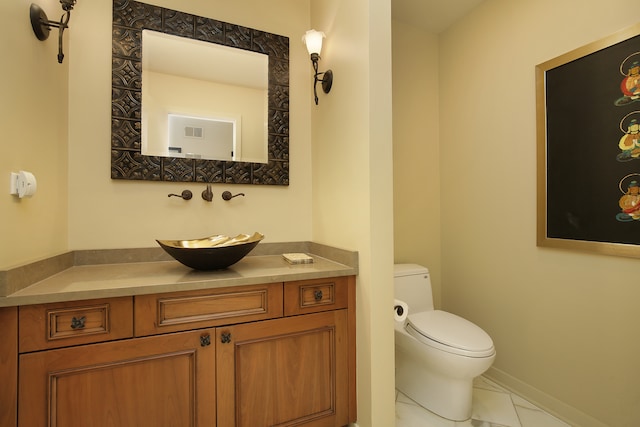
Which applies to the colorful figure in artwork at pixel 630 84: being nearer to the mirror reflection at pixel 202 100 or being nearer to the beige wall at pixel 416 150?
the beige wall at pixel 416 150

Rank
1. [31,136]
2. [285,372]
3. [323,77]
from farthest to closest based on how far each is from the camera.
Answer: [323,77]
[285,372]
[31,136]

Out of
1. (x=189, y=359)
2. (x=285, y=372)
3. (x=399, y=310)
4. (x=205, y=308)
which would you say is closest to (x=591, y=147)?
(x=399, y=310)

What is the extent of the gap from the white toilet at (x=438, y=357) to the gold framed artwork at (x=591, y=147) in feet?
2.39

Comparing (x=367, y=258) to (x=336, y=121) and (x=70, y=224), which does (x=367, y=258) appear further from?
(x=70, y=224)

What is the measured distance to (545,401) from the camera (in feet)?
5.45

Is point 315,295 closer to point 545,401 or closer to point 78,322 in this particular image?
point 78,322

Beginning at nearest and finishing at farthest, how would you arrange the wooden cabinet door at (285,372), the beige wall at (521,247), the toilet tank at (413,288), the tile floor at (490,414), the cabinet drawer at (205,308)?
1. the cabinet drawer at (205,308)
2. the wooden cabinet door at (285,372)
3. the beige wall at (521,247)
4. the tile floor at (490,414)
5. the toilet tank at (413,288)

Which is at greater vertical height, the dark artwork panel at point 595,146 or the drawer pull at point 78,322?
the dark artwork panel at point 595,146

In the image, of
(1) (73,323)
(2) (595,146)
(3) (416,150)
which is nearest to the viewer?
(1) (73,323)

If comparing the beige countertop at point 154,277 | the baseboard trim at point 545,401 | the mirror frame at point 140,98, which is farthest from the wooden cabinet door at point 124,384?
the baseboard trim at point 545,401

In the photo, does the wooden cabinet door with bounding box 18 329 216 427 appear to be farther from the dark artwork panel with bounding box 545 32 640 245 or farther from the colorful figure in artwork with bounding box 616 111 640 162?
the colorful figure in artwork with bounding box 616 111 640 162

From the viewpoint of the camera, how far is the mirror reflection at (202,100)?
1.57 m

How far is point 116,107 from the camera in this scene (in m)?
1.48

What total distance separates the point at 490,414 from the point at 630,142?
1573 mm
